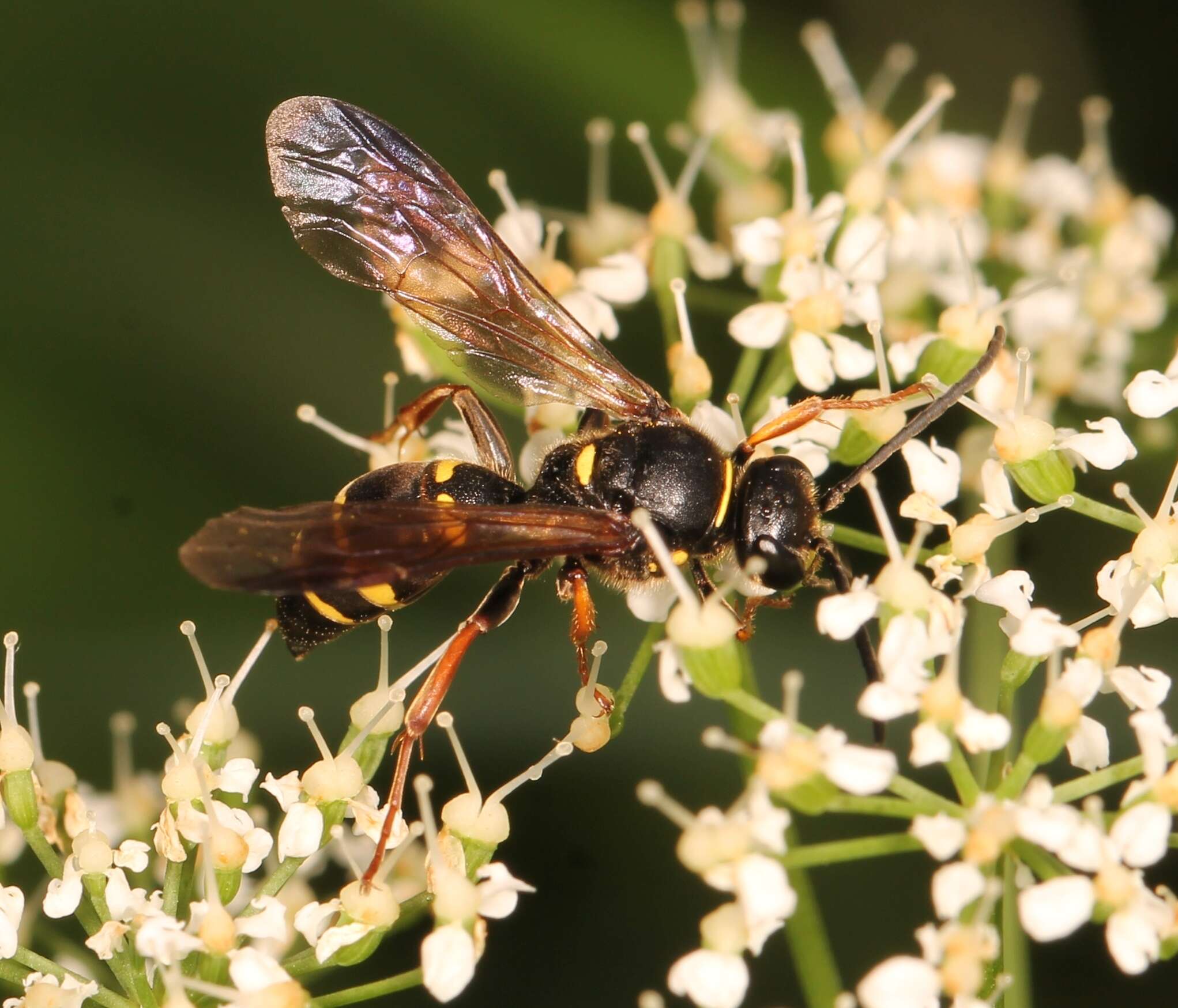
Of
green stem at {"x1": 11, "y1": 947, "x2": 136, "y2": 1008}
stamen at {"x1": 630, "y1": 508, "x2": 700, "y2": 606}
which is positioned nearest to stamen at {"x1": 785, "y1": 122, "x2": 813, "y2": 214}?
stamen at {"x1": 630, "y1": 508, "x2": 700, "y2": 606}

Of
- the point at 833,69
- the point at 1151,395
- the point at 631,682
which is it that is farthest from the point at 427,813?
the point at 833,69

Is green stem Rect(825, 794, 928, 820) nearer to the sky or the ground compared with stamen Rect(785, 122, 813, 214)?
nearer to the ground

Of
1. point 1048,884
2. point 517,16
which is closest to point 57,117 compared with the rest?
point 517,16

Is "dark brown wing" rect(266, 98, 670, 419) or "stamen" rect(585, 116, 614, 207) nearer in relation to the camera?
"dark brown wing" rect(266, 98, 670, 419)

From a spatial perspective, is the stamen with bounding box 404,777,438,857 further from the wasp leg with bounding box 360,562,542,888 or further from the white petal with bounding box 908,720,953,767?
the white petal with bounding box 908,720,953,767

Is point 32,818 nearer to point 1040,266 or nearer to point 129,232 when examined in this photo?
point 129,232

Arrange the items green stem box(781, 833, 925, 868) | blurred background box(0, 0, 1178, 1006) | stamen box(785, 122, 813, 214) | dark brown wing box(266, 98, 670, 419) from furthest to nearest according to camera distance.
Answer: blurred background box(0, 0, 1178, 1006), stamen box(785, 122, 813, 214), dark brown wing box(266, 98, 670, 419), green stem box(781, 833, 925, 868)
